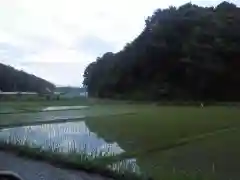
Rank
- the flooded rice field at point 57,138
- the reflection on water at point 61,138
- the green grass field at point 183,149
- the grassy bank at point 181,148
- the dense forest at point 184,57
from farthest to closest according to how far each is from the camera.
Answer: the dense forest at point 184,57 < the reflection on water at point 61,138 < the flooded rice field at point 57,138 < the grassy bank at point 181,148 < the green grass field at point 183,149

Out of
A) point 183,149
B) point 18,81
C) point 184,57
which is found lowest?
point 183,149

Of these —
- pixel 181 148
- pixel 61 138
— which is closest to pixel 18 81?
pixel 61 138

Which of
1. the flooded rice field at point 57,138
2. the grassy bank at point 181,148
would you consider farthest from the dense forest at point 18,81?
the grassy bank at point 181,148

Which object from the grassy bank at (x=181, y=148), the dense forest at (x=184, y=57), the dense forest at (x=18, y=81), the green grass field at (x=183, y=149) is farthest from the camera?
the dense forest at (x=184, y=57)

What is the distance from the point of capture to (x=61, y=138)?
34.7 feet

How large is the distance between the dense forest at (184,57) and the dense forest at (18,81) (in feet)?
23.5

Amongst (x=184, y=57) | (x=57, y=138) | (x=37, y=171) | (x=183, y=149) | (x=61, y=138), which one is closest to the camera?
(x=37, y=171)

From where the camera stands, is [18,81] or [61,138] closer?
[61,138]

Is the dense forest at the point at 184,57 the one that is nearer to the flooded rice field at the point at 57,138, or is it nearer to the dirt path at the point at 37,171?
the flooded rice field at the point at 57,138

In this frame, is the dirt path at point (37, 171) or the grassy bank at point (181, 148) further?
the grassy bank at point (181, 148)

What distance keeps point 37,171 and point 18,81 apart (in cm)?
2451

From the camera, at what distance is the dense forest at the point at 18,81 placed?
90.6ft

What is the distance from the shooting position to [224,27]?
32719mm

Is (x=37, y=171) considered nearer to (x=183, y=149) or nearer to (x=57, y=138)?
(x=183, y=149)
